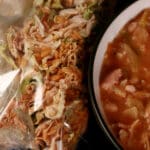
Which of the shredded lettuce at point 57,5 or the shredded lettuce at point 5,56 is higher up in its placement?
the shredded lettuce at point 5,56

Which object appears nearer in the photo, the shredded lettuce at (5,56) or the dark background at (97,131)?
the shredded lettuce at (5,56)

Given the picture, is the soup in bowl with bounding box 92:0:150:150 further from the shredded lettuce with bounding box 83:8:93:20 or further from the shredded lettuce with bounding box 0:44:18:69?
the shredded lettuce with bounding box 0:44:18:69

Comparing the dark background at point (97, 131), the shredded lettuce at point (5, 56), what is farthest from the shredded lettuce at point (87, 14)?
the shredded lettuce at point (5, 56)

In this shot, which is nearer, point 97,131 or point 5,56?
point 5,56

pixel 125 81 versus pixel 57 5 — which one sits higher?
pixel 57 5

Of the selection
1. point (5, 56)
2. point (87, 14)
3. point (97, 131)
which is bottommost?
point (97, 131)

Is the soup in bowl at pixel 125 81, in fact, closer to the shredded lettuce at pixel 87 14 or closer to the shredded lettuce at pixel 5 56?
the shredded lettuce at pixel 87 14

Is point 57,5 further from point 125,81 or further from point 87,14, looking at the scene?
point 125,81

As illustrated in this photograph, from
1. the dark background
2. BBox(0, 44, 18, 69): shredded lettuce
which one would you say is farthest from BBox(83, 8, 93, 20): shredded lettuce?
BBox(0, 44, 18, 69): shredded lettuce

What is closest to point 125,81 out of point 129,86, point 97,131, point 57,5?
point 129,86
